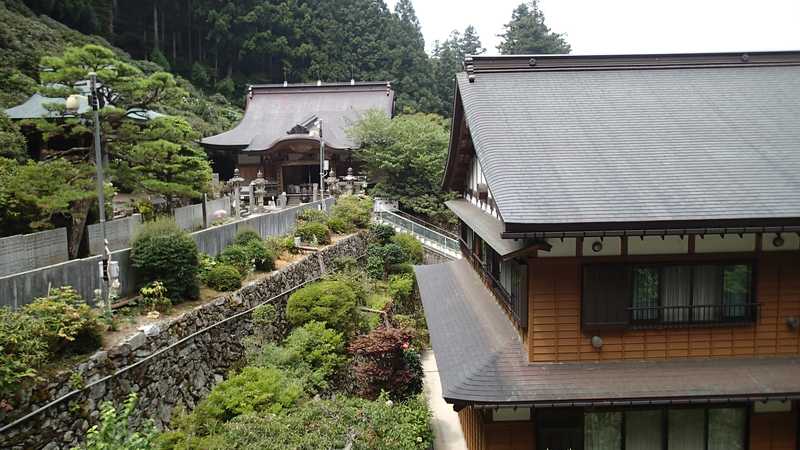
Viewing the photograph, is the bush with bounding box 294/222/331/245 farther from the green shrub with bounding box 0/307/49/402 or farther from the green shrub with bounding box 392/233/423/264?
the green shrub with bounding box 0/307/49/402

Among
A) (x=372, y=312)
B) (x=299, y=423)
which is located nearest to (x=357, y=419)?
(x=299, y=423)

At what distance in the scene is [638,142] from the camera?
32.3ft

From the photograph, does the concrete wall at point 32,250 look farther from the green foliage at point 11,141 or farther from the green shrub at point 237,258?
the green foliage at point 11,141

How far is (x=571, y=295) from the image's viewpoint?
8.39 meters

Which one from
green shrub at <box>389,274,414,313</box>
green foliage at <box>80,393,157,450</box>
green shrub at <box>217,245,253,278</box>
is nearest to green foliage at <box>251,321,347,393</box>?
green shrub at <box>217,245,253,278</box>

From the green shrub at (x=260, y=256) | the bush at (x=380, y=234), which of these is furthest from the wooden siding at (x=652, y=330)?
the bush at (x=380, y=234)

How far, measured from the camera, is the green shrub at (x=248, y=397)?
11.5m

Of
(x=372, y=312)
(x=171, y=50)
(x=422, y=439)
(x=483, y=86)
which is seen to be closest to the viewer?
(x=422, y=439)

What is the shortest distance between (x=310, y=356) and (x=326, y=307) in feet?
7.17

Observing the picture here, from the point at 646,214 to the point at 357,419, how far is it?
20.1 ft

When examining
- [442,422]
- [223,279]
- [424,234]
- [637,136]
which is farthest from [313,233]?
[637,136]

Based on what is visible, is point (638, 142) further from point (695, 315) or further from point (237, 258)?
point (237, 258)

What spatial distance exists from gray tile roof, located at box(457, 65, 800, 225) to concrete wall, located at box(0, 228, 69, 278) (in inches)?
388

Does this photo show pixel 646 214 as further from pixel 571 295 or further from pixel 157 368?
pixel 157 368
